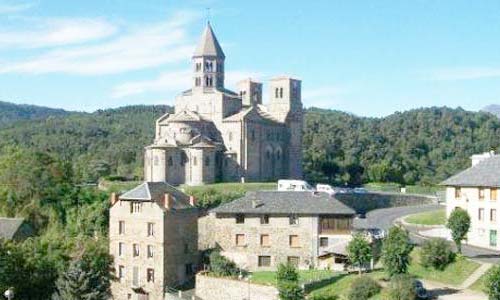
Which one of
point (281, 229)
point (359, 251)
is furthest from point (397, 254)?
point (281, 229)

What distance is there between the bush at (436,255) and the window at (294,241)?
396 inches

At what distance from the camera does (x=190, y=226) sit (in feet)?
165

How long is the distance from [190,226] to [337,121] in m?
88.9

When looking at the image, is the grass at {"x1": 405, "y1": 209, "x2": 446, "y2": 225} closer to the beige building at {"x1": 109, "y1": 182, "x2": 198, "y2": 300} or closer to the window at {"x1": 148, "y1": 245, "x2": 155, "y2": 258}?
the beige building at {"x1": 109, "y1": 182, "x2": 198, "y2": 300}

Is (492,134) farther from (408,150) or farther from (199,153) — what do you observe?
(199,153)

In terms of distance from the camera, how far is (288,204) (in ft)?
159

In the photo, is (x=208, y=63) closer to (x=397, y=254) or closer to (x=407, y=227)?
(x=407, y=227)

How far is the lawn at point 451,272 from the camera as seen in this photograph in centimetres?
3785

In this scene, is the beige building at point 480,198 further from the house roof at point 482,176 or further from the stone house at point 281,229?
the stone house at point 281,229

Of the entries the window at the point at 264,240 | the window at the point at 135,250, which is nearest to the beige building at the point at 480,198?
the window at the point at 264,240

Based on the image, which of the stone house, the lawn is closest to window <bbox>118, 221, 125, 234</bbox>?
the stone house

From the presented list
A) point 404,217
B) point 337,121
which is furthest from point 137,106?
point 404,217

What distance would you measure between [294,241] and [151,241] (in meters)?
9.24

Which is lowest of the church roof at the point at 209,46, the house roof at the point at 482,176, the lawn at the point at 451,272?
the lawn at the point at 451,272
